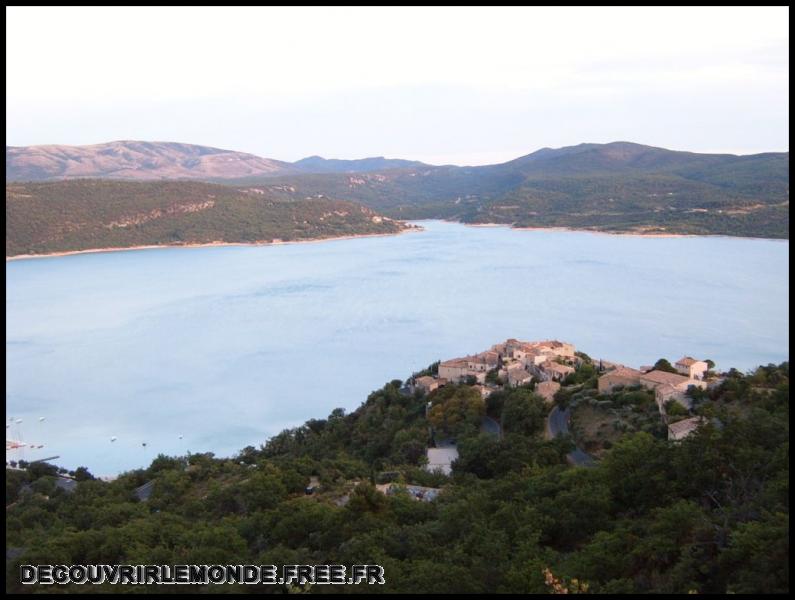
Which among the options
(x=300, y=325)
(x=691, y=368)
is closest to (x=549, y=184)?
(x=300, y=325)

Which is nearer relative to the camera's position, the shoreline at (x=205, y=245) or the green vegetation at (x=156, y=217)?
the shoreline at (x=205, y=245)

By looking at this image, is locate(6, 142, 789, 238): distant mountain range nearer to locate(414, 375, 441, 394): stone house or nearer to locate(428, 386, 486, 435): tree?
locate(414, 375, 441, 394): stone house

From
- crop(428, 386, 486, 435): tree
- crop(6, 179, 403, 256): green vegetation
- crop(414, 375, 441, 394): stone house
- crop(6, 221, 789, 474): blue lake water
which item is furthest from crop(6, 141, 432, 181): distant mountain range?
crop(428, 386, 486, 435): tree

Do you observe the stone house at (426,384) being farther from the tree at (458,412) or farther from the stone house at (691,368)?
the stone house at (691,368)

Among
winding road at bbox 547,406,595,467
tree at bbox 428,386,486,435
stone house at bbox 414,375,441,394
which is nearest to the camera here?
winding road at bbox 547,406,595,467

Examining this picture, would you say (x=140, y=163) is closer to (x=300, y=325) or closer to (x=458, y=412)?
(x=300, y=325)

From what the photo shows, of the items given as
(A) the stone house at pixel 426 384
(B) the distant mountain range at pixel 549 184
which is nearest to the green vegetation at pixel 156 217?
(B) the distant mountain range at pixel 549 184

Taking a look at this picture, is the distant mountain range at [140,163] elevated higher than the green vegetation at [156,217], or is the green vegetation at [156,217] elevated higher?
the distant mountain range at [140,163]
